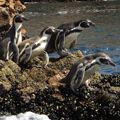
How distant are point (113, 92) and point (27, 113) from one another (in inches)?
69.4

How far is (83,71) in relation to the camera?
10.6m

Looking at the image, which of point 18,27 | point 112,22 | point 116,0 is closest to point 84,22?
point 18,27

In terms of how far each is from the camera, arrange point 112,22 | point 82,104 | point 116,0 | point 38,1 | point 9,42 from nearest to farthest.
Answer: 1. point 82,104
2. point 9,42
3. point 112,22
4. point 116,0
5. point 38,1

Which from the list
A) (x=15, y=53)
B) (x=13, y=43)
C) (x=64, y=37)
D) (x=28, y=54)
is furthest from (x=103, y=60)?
(x=13, y=43)

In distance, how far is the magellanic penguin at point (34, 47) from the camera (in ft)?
39.8

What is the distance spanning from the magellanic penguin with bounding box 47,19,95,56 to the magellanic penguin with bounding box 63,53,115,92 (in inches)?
60.1

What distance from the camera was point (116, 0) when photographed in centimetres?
5181

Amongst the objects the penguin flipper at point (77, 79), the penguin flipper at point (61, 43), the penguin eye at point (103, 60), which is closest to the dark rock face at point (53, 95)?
the penguin flipper at point (77, 79)

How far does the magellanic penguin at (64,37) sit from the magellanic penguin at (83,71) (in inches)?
60.1

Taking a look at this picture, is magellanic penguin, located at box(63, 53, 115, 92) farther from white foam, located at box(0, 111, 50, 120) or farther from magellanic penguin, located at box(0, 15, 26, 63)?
magellanic penguin, located at box(0, 15, 26, 63)

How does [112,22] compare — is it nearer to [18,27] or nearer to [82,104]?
[18,27]

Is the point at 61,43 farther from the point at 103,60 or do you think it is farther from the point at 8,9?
the point at 8,9

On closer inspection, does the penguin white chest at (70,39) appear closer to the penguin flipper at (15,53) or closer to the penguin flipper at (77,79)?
the penguin flipper at (15,53)

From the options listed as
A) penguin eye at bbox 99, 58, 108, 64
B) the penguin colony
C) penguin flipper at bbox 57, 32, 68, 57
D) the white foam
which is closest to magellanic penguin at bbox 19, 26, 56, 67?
the penguin colony
